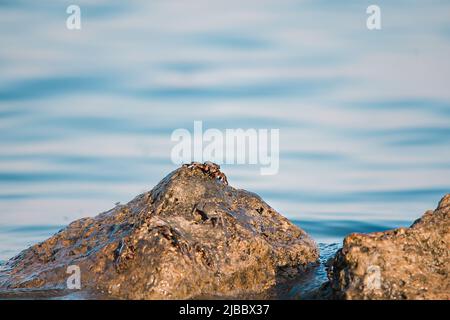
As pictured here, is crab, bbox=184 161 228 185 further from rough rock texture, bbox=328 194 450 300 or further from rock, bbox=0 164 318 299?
rough rock texture, bbox=328 194 450 300

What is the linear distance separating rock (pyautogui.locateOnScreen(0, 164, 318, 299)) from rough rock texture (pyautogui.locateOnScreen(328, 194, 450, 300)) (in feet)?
2.70

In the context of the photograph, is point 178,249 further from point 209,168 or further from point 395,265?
point 395,265

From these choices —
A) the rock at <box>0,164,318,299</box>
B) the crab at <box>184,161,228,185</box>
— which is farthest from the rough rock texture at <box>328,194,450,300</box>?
the crab at <box>184,161,228,185</box>

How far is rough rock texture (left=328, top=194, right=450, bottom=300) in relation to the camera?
5.54m

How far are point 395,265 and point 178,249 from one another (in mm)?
1634

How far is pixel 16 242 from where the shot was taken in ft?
37.1

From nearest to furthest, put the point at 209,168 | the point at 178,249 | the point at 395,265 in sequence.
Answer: the point at 395,265 → the point at 178,249 → the point at 209,168

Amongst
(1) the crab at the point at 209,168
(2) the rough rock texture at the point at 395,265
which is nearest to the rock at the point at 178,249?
(1) the crab at the point at 209,168

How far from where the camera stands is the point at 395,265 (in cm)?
568

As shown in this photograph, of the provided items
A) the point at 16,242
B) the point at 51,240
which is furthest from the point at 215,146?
the point at 51,240

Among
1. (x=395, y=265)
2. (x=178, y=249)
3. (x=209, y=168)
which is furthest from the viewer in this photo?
(x=209, y=168)

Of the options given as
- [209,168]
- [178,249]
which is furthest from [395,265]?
[209,168]
